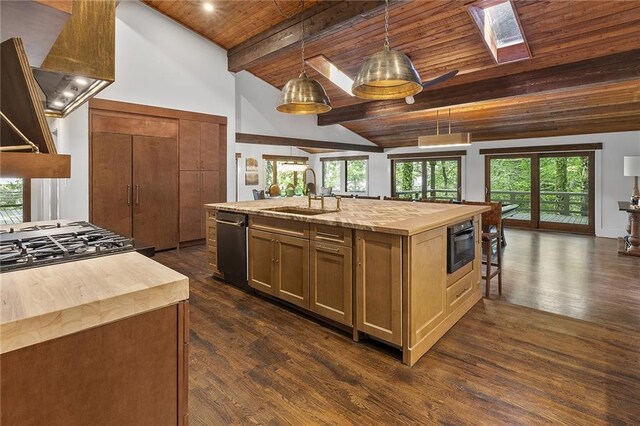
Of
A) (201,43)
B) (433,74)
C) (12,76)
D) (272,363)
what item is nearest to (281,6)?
(201,43)

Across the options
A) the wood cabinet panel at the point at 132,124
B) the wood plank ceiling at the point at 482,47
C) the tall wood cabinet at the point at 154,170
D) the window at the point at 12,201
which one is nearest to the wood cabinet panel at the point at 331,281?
the wood plank ceiling at the point at 482,47

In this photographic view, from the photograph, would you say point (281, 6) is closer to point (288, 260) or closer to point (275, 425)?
point (288, 260)

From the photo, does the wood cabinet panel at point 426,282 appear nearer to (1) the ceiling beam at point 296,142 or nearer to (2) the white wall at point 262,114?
(2) the white wall at point 262,114

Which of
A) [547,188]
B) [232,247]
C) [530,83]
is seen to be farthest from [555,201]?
[232,247]

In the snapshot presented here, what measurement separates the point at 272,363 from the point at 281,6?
4.56 m

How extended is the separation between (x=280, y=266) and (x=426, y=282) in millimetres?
1300

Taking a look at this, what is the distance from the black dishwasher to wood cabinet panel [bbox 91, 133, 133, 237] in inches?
89.6

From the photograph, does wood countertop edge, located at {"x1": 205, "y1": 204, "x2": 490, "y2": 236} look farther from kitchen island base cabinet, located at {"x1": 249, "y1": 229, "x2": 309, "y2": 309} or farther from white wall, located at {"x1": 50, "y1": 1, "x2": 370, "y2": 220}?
white wall, located at {"x1": 50, "y1": 1, "x2": 370, "y2": 220}

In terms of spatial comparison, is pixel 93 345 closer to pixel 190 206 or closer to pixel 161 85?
pixel 190 206

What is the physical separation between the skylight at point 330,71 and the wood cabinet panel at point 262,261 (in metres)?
3.41

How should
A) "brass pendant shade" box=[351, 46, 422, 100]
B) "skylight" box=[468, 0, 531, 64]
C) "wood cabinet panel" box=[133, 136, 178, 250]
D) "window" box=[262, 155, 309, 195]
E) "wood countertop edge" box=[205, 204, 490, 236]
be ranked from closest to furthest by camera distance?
"wood countertop edge" box=[205, 204, 490, 236]
"brass pendant shade" box=[351, 46, 422, 100]
"skylight" box=[468, 0, 531, 64]
"wood cabinet panel" box=[133, 136, 178, 250]
"window" box=[262, 155, 309, 195]

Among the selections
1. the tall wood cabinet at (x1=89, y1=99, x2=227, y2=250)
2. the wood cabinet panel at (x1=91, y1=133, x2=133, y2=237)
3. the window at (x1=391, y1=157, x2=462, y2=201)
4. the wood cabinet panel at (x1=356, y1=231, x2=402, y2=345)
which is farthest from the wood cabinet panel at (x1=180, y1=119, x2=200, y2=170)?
the window at (x1=391, y1=157, x2=462, y2=201)

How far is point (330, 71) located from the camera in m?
6.33

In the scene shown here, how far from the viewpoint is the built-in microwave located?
2600mm
